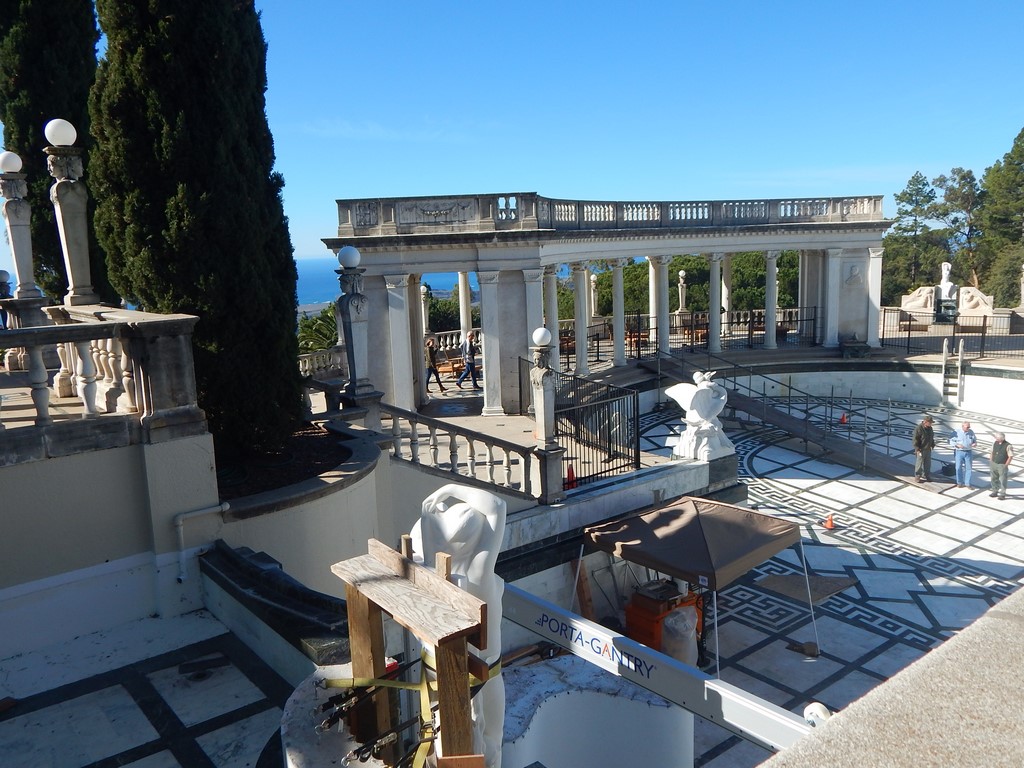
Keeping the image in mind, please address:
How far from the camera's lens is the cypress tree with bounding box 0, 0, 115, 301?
42.4 feet

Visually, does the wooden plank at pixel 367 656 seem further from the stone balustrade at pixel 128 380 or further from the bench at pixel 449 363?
the bench at pixel 449 363

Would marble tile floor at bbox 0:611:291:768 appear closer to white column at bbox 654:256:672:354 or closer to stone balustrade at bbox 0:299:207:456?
stone balustrade at bbox 0:299:207:456

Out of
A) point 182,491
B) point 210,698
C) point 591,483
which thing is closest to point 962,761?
point 210,698

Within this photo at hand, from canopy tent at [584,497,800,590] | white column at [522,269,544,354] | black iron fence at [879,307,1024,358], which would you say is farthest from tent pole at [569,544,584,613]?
black iron fence at [879,307,1024,358]

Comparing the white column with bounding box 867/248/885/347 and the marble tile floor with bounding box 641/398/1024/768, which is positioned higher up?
the white column with bounding box 867/248/885/347

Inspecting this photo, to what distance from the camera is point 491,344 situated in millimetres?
20375

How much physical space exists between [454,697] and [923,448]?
58.9 ft

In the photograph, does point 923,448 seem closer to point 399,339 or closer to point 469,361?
point 469,361

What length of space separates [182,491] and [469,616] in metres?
4.43

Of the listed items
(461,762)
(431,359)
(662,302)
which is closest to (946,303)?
(662,302)

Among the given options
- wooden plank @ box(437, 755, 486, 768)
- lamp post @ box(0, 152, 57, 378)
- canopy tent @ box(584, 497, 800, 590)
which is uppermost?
lamp post @ box(0, 152, 57, 378)

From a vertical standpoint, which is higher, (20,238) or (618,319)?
(20,238)

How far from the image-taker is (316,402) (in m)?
18.5

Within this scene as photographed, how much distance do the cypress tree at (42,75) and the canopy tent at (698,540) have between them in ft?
30.6
